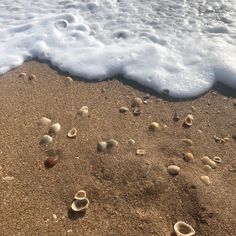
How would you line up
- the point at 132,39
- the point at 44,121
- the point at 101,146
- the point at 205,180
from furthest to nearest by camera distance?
the point at 132,39 → the point at 44,121 → the point at 101,146 → the point at 205,180

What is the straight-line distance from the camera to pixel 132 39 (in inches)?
163

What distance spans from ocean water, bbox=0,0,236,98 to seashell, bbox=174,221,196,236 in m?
1.34

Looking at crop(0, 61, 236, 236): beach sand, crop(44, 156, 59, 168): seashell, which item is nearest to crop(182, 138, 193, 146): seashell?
crop(0, 61, 236, 236): beach sand

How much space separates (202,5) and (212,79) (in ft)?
5.36

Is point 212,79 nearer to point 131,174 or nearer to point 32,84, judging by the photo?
point 131,174

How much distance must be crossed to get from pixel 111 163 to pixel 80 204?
0.41 m

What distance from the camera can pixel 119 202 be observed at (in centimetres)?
243

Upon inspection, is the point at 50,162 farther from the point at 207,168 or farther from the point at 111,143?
the point at 207,168

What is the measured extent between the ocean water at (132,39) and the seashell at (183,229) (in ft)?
4.39

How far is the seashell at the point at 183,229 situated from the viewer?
7.38 feet

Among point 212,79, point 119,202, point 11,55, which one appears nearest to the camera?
point 119,202

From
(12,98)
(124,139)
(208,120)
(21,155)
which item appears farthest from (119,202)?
(12,98)

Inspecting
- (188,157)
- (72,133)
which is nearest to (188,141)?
(188,157)

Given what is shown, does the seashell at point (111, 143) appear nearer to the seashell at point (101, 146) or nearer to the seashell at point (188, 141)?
the seashell at point (101, 146)
